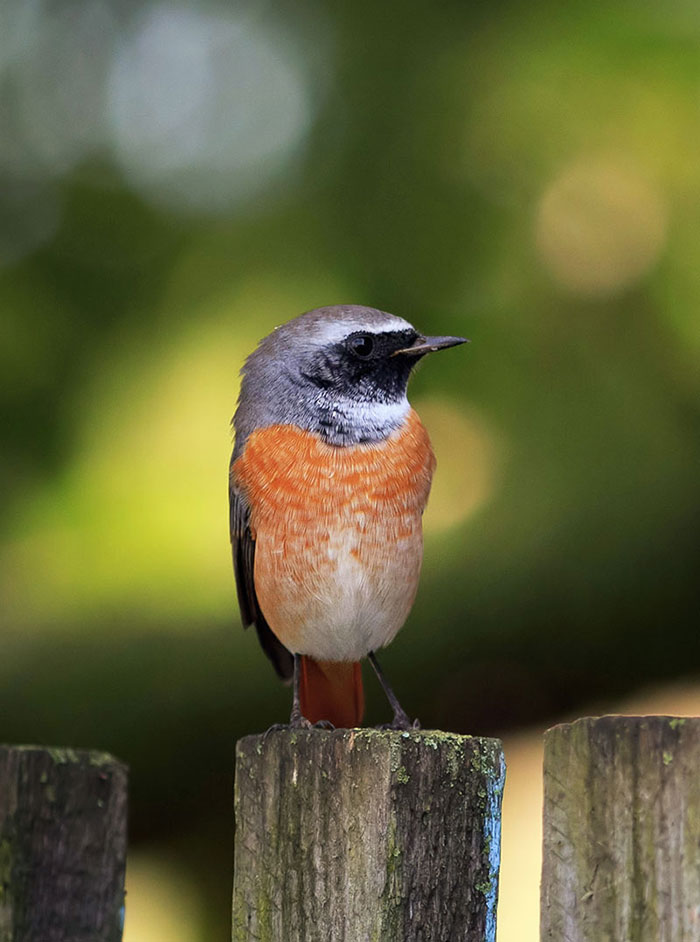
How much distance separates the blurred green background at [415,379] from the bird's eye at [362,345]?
2.49 ft

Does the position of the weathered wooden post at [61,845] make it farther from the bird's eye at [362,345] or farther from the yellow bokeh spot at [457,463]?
the yellow bokeh spot at [457,463]

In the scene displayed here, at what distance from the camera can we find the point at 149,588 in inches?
171

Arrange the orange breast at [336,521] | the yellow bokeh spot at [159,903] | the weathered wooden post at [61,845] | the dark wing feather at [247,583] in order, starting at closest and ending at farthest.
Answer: the weathered wooden post at [61,845] < the orange breast at [336,521] < the dark wing feather at [247,583] < the yellow bokeh spot at [159,903]

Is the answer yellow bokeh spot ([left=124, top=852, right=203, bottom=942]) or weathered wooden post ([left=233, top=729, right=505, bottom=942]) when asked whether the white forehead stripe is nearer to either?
weathered wooden post ([left=233, top=729, right=505, bottom=942])

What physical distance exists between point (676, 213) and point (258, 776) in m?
3.07

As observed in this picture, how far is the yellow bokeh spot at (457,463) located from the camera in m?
4.35

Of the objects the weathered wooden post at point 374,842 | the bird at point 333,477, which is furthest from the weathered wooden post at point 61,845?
the bird at point 333,477

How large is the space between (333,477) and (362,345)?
45cm

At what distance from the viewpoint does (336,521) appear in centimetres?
353

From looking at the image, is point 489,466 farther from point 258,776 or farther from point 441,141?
point 258,776

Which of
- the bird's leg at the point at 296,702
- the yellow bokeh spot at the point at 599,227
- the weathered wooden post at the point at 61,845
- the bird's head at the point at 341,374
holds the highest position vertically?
the yellow bokeh spot at the point at 599,227

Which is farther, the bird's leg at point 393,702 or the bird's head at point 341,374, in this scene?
the bird's leg at point 393,702

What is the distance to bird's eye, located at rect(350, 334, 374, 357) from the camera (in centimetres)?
367

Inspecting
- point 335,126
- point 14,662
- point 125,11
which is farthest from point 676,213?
point 14,662
